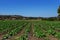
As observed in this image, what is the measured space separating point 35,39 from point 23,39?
1424mm

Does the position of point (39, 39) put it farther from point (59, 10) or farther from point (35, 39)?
point (59, 10)

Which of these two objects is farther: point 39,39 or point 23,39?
point 39,39

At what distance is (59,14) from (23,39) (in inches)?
2801

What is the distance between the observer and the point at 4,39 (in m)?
13.2

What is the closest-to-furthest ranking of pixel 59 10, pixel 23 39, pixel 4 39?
pixel 23 39, pixel 4 39, pixel 59 10

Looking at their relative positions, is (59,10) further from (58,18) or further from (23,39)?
(23,39)

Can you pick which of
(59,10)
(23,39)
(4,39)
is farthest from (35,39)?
(59,10)

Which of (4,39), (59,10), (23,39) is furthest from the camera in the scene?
(59,10)

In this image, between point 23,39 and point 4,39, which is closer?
point 23,39

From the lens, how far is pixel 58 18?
85.1m

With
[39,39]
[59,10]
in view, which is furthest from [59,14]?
[39,39]

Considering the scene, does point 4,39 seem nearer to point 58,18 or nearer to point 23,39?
point 23,39

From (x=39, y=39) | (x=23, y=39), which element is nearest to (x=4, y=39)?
(x=23, y=39)

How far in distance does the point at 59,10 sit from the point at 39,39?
69.6 meters
